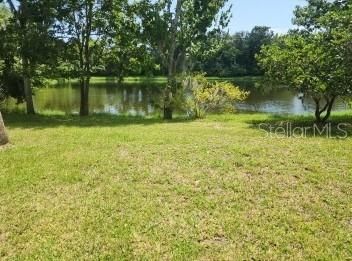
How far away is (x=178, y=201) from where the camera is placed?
5.72m

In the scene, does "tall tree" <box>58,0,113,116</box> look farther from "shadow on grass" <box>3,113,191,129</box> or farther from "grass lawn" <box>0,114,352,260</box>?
"grass lawn" <box>0,114,352,260</box>

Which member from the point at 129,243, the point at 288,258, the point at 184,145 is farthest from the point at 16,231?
the point at 184,145

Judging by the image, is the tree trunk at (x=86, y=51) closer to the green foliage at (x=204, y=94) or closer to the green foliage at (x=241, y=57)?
the green foliage at (x=204, y=94)

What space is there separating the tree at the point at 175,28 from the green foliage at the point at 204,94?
0.75 meters

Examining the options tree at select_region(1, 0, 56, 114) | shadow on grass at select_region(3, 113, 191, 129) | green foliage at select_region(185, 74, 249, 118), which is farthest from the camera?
green foliage at select_region(185, 74, 249, 118)

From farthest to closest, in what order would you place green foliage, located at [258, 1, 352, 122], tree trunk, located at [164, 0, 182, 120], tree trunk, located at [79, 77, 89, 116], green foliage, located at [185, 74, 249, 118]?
tree trunk, located at [79, 77, 89, 116]
green foliage, located at [185, 74, 249, 118]
tree trunk, located at [164, 0, 182, 120]
green foliage, located at [258, 1, 352, 122]

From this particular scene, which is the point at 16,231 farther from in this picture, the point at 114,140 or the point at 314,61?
the point at 314,61

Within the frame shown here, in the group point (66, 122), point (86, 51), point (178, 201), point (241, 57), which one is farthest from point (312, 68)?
point (241, 57)

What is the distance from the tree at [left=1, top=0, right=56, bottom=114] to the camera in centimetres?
1588

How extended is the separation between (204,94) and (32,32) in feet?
23.3

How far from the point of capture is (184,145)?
27.7 ft

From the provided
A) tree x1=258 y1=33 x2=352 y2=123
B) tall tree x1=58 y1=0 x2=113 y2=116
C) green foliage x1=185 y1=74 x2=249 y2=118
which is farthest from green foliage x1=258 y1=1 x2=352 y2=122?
tall tree x1=58 y1=0 x2=113 y2=116

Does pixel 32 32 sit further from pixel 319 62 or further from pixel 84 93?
pixel 319 62

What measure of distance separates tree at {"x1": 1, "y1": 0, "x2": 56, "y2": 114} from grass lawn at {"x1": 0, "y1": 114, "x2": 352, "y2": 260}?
8.52m
